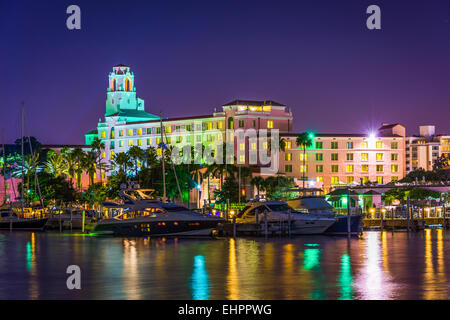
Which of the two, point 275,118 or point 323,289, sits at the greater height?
point 275,118

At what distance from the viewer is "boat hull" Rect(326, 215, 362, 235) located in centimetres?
6234

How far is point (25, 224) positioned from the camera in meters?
83.9

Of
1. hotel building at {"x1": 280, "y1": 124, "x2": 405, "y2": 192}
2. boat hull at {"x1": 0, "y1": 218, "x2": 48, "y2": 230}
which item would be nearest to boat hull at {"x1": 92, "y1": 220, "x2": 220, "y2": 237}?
boat hull at {"x1": 0, "y1": 218, "x2": 48, "y2": 230}

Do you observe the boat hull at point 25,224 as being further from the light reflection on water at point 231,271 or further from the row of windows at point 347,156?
the row of windows at point 347,156

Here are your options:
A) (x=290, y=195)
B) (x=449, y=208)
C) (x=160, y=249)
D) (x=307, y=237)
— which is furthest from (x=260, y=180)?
(x=160, y=249)

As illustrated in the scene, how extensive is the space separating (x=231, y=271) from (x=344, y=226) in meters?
31.9

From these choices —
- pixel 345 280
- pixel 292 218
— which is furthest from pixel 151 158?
pixel 345 280

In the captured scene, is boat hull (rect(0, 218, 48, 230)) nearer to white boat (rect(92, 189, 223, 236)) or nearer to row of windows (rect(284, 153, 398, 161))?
white boat (rect(92, 189, 223, 236))

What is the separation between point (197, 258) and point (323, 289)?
46.5 ft

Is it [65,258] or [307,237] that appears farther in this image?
[307,237]

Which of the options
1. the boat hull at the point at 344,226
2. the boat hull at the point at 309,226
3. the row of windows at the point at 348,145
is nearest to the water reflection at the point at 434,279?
the boat hull at the point at 344,226

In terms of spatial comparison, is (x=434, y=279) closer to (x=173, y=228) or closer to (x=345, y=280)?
(x=345, y=280)

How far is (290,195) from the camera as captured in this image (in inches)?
5256

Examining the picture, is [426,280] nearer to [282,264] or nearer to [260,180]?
[282,264]
